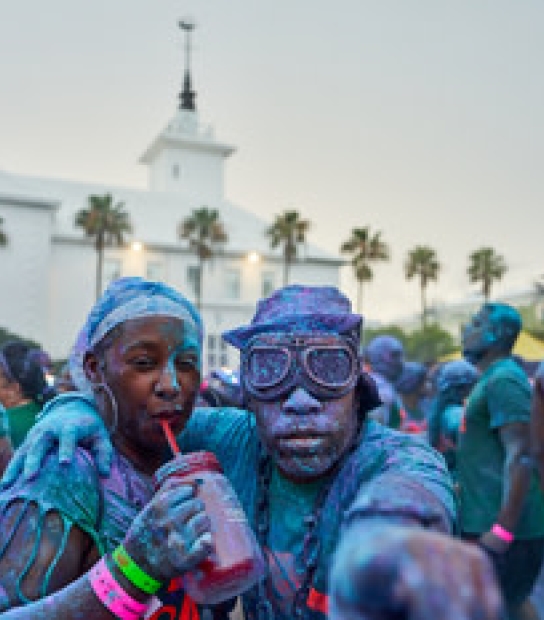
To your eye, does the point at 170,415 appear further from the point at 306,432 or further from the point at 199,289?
the point at 199,289

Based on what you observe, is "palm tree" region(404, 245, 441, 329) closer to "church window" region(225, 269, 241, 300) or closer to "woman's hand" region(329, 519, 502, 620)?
"church window" region(225, 269, 241, 300)

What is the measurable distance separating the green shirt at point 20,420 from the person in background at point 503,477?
9.43ft

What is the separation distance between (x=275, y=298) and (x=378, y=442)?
0.50 m

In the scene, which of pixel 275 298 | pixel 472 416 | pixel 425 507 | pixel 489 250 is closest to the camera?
pixel 425 507

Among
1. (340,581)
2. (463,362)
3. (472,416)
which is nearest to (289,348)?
(340,581)

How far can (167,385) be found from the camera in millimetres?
2014

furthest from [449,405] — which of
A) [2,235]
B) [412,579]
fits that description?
[2,235]

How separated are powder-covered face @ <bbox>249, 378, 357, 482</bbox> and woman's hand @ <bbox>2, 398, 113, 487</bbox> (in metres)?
0.44

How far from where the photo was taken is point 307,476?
1941 millimetres

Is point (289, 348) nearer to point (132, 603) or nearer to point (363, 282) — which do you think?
point (132, 603)

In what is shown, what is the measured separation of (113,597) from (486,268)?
44.0m

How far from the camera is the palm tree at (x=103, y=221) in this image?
1570 inches

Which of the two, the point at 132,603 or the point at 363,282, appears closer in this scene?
the point at 132,603

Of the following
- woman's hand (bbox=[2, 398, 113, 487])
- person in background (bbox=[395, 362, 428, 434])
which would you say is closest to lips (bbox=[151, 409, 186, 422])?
A: woman's hand (bbox=[2, 398, 113, 487])
